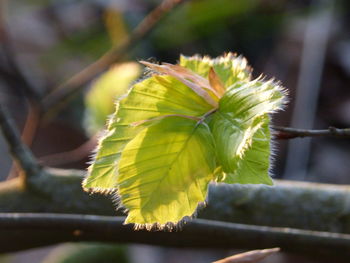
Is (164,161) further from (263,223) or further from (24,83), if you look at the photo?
(24,83)

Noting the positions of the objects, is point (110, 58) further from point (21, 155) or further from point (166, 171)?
point (166, 171)

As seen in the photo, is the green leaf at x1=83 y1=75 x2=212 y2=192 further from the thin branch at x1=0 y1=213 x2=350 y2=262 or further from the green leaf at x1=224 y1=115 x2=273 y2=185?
the thin branch at x1=0 y1=213 x2=350 y2=262

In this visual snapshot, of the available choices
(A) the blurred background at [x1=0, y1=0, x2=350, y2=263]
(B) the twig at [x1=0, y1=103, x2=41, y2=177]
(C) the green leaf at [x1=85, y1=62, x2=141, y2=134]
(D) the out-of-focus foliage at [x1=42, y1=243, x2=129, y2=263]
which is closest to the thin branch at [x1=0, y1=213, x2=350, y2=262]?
(B) the twig at [x1=0, y1=103, x2=41, y2=177]

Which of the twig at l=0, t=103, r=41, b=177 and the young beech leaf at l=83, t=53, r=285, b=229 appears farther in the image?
the twig at l=0, t=103, r=41, b=177

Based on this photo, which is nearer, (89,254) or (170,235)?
(170,235)

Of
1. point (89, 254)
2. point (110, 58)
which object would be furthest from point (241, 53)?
point (110, 58)

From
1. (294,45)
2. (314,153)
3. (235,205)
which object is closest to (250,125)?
(235,205)

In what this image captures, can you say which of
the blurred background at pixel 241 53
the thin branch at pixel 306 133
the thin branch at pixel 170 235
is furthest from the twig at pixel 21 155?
the blurred background at pixel 241 53
